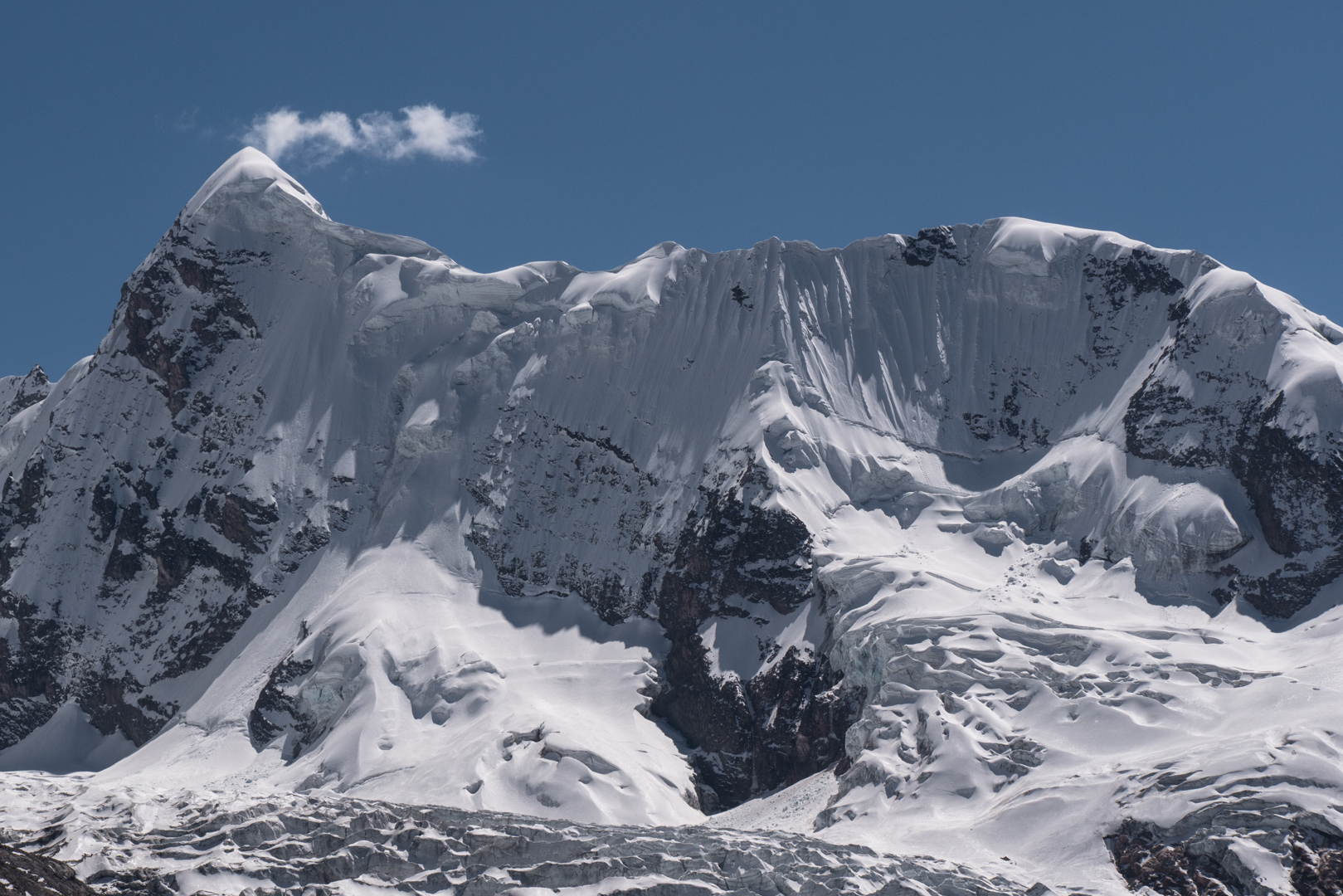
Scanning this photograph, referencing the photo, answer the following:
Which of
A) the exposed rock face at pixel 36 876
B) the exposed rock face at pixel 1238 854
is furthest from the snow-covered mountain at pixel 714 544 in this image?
the exposed rock face at pixel 36 876

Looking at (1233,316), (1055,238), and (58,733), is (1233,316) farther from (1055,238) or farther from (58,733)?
(58,733)

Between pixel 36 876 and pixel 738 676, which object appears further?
pixel 738 676

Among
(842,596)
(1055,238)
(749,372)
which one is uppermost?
(1055,238)

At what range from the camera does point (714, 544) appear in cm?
13775

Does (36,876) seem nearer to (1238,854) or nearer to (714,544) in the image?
(1238,854)

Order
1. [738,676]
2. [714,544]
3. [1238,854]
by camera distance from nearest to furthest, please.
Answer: [1238,854] < [738,676] < [714,544]

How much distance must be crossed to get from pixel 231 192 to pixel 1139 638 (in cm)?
11099

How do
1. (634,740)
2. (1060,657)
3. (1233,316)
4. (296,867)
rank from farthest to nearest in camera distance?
(1233,316)
(634,740)
(1060,657)
(296,867)

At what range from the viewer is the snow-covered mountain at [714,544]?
357ft

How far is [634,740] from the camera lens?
12550 cm

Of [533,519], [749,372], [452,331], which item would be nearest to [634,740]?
[533,519]

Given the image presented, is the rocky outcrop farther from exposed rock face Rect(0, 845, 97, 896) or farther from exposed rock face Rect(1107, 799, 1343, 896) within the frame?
exposed rock face Rect(0, 845, 97, 896)

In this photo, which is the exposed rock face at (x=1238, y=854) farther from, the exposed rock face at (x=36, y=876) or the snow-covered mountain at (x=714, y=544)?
the exposed rock face at (x=36, y=876)

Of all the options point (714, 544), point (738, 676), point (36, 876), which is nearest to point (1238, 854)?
point (738, 676)
